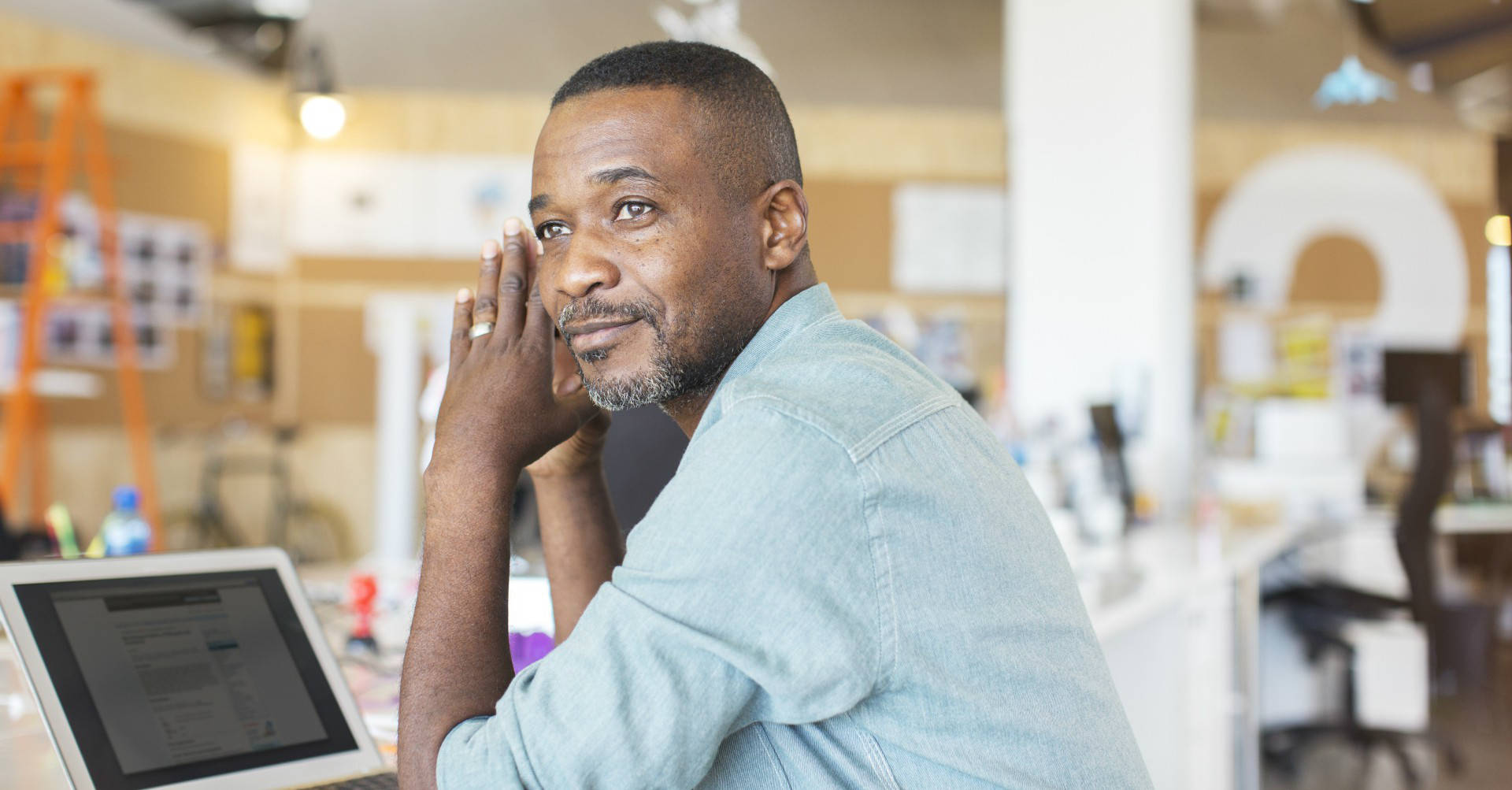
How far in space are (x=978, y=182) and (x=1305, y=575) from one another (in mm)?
3341

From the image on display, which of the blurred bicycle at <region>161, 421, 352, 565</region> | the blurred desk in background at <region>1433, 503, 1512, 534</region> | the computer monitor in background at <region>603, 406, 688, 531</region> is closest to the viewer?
the computer monitor in background at <region>603, 406, 688, 531</region>

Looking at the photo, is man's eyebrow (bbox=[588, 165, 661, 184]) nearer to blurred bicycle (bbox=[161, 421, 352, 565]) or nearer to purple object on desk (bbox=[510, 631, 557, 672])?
purple object on desk (bbox=[510, 631, 557, 672])

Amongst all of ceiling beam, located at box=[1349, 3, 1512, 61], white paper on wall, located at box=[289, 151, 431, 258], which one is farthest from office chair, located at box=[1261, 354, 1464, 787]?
white paper on wall, located at box=[289, 151, 431, 258]

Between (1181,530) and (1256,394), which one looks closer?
(1181,530)

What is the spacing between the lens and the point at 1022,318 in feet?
15.9

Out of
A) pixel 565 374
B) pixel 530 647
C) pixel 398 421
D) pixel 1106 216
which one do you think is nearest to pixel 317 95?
pixel 398 421

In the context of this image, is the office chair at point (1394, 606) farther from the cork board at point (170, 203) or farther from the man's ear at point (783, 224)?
the cork board at point (170, 203)

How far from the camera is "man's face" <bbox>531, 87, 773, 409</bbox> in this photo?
89cm

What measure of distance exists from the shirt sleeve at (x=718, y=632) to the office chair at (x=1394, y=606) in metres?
3.48

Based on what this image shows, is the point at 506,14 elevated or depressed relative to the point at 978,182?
elevated

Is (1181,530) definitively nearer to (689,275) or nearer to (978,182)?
(689,275)

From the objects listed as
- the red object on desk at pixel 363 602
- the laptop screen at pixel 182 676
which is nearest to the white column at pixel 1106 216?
the red object on desk at pixel 363 602

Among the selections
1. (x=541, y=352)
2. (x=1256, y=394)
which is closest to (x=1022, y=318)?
(x=1256, y=394)

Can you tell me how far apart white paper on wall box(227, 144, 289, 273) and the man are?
6672 mm
